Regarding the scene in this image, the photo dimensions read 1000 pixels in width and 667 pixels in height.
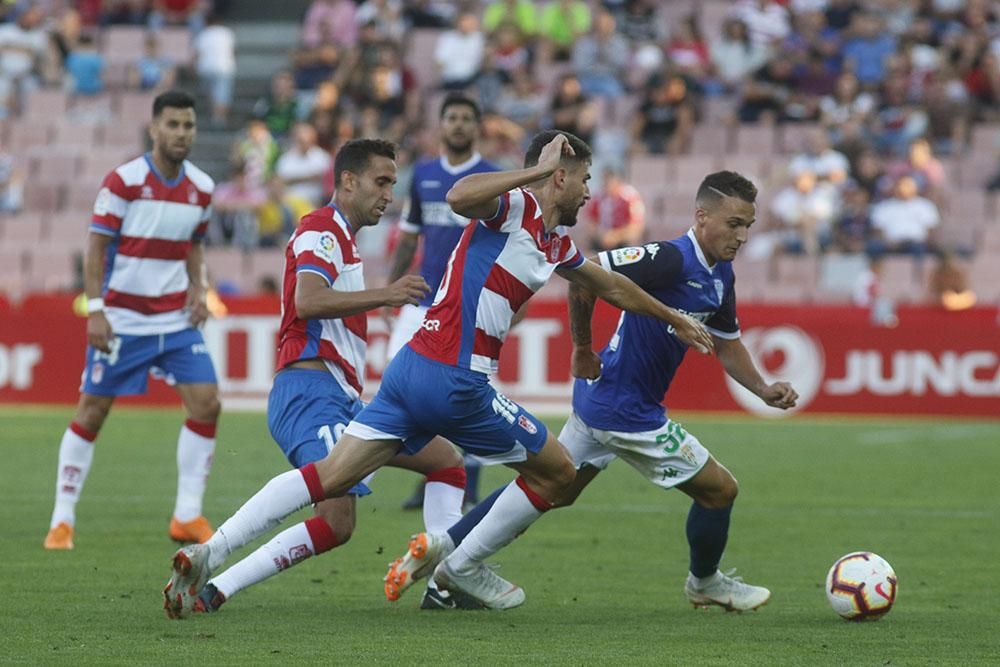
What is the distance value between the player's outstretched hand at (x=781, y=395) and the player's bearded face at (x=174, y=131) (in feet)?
12.0

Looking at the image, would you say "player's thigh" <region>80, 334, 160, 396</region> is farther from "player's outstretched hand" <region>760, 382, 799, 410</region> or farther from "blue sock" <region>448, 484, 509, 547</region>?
"player's outstretched hand" <region>760, 382, 799, 410</region>

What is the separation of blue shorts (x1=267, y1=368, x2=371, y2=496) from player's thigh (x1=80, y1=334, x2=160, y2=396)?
2.33 meters

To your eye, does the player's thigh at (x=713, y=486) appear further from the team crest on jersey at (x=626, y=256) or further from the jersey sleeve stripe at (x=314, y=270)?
the jersey sleeve stripe at (x=314, y=270)

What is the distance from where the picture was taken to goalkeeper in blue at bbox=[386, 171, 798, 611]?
311 inches

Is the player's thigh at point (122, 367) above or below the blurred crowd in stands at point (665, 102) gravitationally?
below

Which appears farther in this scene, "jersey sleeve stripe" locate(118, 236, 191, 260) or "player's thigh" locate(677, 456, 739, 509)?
"jersey sleeve stripe" locate(118, 236, 191, 260)

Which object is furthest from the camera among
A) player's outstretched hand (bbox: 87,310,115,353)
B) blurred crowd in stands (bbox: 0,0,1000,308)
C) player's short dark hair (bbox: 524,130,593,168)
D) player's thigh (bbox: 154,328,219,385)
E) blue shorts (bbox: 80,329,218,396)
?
blurred crowd in stands (bbox: 0,0,1000,308)

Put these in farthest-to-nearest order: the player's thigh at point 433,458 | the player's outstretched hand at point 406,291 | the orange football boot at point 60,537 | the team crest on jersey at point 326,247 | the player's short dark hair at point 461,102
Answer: the player's short dark hair at point 461,102, the orange football boot at point 60,537, the player's thigh at point 433,458, the team crest on jersey at point 326,247, the player's outstretched hand at point 406,291

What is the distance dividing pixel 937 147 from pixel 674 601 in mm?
16080

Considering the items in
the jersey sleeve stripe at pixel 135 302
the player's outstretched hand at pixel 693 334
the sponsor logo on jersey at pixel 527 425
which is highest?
the player's outstretched hand at pixel 693 334

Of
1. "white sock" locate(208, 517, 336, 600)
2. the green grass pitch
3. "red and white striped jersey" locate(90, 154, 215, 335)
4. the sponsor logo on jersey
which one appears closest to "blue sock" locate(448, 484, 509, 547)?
the green grass pitch

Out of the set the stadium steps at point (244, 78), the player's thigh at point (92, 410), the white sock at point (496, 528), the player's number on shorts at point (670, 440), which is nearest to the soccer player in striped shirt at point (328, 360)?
the white sock at point (496, 528)

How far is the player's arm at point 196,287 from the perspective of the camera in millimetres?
10070

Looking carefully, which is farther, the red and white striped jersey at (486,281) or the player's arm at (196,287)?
the player's arm at (196,287)
